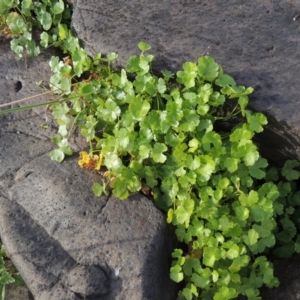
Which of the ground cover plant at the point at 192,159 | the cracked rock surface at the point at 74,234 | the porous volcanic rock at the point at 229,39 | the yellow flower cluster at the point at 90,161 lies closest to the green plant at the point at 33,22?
the porous volcanic rock at the point at 229,39

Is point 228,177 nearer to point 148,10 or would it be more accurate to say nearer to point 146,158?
point 146,158

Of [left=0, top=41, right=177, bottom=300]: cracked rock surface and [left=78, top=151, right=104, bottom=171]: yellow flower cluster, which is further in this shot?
[left=78, top=151, right=104, bottom=171]: yellow flower cluster

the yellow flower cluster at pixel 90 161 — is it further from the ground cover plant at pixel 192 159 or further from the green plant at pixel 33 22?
the green plant at pixel 33 22

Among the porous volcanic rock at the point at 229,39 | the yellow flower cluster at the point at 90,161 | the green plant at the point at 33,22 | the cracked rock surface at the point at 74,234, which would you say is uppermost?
the porous volcanic rock at the point at 229,39

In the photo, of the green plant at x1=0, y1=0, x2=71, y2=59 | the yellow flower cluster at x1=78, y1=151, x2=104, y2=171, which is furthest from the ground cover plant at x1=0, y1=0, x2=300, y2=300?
the green plant at x1=0, y1=0, x2=71, y2=59

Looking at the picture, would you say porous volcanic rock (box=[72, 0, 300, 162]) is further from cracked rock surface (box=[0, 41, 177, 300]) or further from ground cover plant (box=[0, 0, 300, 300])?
cracked rock surface (box=[0, 41, 177, 300])

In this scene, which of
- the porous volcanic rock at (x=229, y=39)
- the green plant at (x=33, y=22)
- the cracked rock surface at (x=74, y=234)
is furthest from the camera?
the green plant at (x=33, y=22)

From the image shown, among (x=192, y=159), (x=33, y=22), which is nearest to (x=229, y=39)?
(x=192, y=159)
